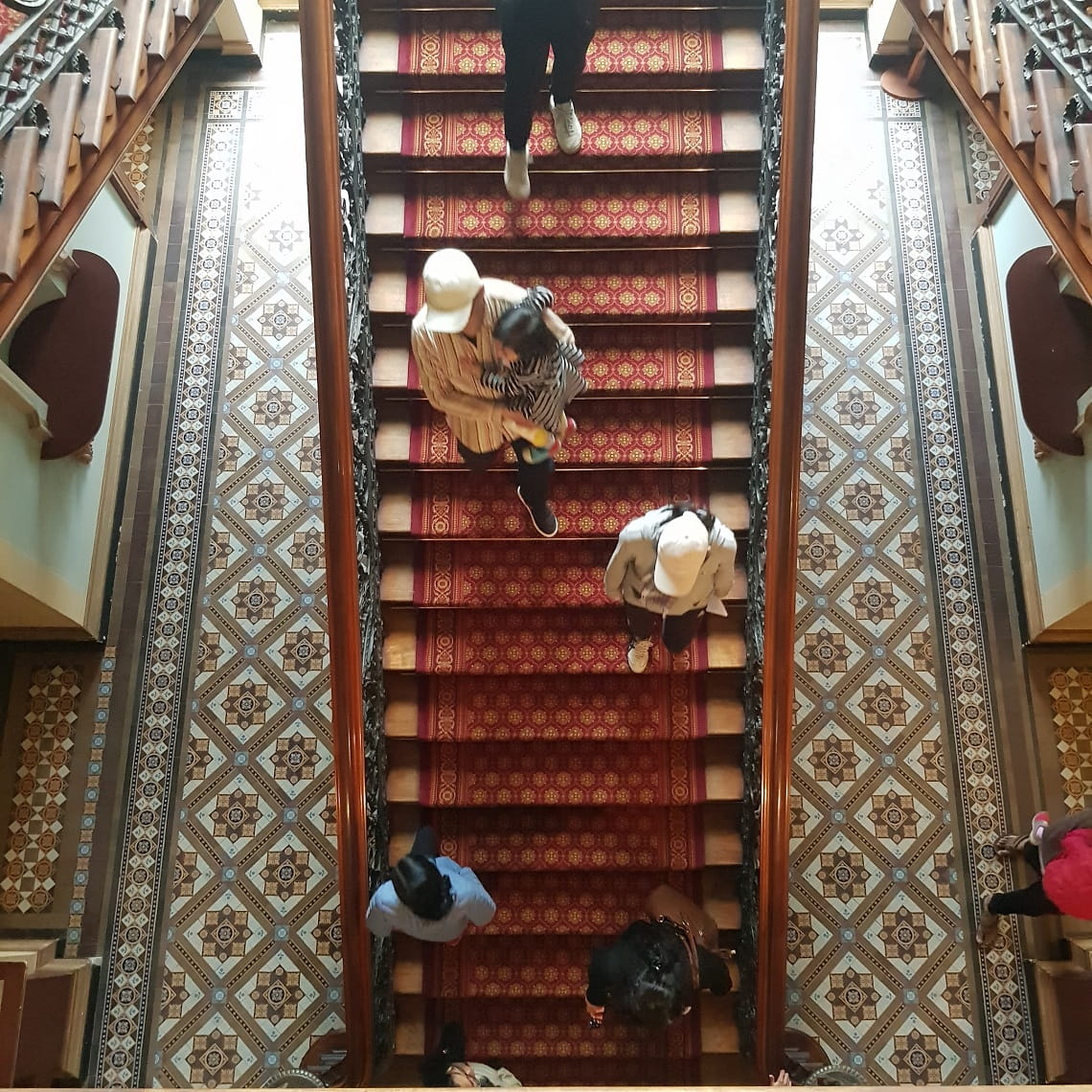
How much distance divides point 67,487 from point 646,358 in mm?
3219

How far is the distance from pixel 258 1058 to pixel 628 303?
4.20 meters

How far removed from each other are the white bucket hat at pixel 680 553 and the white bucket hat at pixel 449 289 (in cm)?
103

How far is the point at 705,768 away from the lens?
4668 millimetres

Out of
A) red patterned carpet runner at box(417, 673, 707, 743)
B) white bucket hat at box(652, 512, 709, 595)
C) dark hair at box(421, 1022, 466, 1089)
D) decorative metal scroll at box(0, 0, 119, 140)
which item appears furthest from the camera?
red patterned carpet runner at box(417, 673, 707, 743)

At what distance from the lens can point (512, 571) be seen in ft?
Answer: 15.3

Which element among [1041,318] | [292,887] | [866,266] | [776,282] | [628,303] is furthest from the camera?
[866,266]

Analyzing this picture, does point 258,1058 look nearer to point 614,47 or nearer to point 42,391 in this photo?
point 42,391

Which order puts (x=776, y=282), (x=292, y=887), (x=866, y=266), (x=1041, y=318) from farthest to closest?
1. (x=866, y=266)
2. (x=1041, y=318)
3. (x=292, y=887)
4. (x=776, y=282)

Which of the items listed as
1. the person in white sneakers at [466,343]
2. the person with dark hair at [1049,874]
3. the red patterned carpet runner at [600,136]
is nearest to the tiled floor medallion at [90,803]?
the person in white sneakers at [466,343]

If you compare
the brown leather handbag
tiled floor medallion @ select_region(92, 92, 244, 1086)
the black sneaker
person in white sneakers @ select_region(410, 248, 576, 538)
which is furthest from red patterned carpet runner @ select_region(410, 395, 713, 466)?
the brown leather handbag

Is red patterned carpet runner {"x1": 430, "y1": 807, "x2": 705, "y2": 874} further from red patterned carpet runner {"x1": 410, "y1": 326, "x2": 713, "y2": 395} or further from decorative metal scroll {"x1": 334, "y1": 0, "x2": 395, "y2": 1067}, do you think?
red patterned carpet runner {"x1": 410, "y1": 326, "x2": 713, "y2": 395}

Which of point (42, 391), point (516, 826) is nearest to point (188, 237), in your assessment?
point (42, 391)

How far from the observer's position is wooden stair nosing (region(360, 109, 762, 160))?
460 centimetres

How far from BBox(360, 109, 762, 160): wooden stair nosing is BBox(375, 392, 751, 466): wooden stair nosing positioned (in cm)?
118
